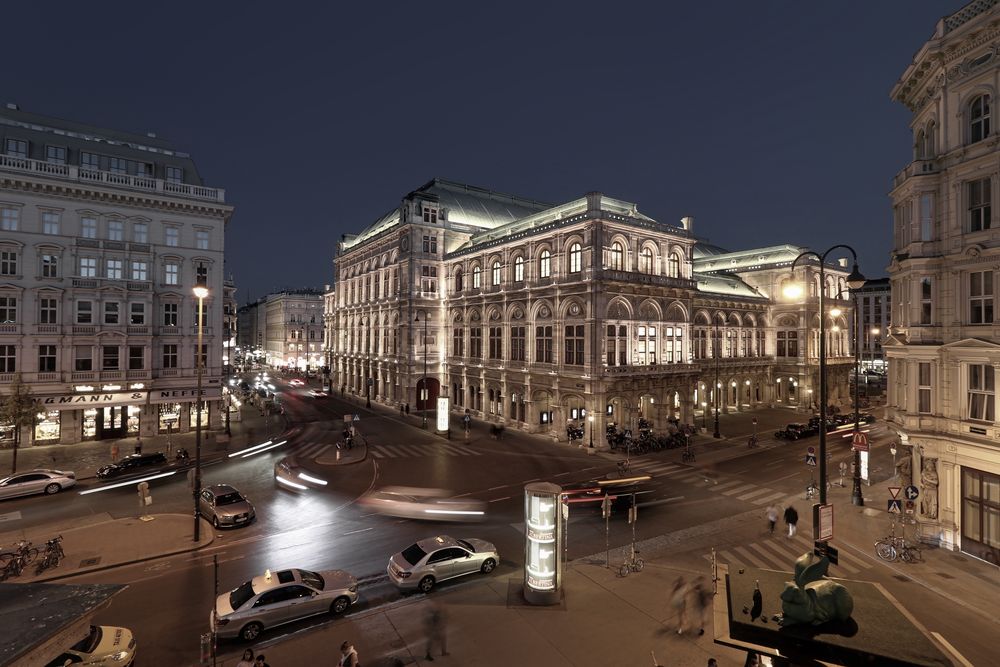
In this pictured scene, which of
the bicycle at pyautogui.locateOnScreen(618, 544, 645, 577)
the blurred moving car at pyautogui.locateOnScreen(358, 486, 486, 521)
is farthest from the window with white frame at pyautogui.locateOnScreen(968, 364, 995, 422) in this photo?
the blurred moving car at pyautogui.locateOnScreen(358, 486, 486, 521)

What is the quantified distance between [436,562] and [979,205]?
81.4ft

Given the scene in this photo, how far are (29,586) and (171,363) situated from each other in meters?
38.9

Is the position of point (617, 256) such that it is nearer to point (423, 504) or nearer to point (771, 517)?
point (771, 517)

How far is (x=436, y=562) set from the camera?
1666 cm

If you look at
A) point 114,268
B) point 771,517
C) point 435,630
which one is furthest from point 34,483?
point 771,517

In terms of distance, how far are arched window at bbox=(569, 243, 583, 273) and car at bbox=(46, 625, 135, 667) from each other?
34.9 m

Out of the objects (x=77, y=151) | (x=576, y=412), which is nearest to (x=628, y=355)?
(x=576, y=412)

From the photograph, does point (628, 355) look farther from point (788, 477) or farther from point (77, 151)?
point (77, 151)

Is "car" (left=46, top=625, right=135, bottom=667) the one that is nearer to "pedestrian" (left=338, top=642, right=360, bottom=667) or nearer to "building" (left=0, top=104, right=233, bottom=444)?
"pedestrian" (left=338, top=642, right=360, bottom=667)

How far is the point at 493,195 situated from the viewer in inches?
2653

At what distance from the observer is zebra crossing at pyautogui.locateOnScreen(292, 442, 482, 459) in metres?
36.8

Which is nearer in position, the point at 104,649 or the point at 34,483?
the point at 104,649

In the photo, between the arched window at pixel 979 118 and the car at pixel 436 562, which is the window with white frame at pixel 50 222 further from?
the arched window at pixel 979 118

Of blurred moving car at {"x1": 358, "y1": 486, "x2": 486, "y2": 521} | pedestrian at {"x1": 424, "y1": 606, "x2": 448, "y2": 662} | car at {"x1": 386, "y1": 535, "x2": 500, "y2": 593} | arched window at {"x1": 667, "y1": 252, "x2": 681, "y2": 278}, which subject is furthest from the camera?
arched window at {"x1": 667, "y1": 252, "x2": 681, "y2": 278}
